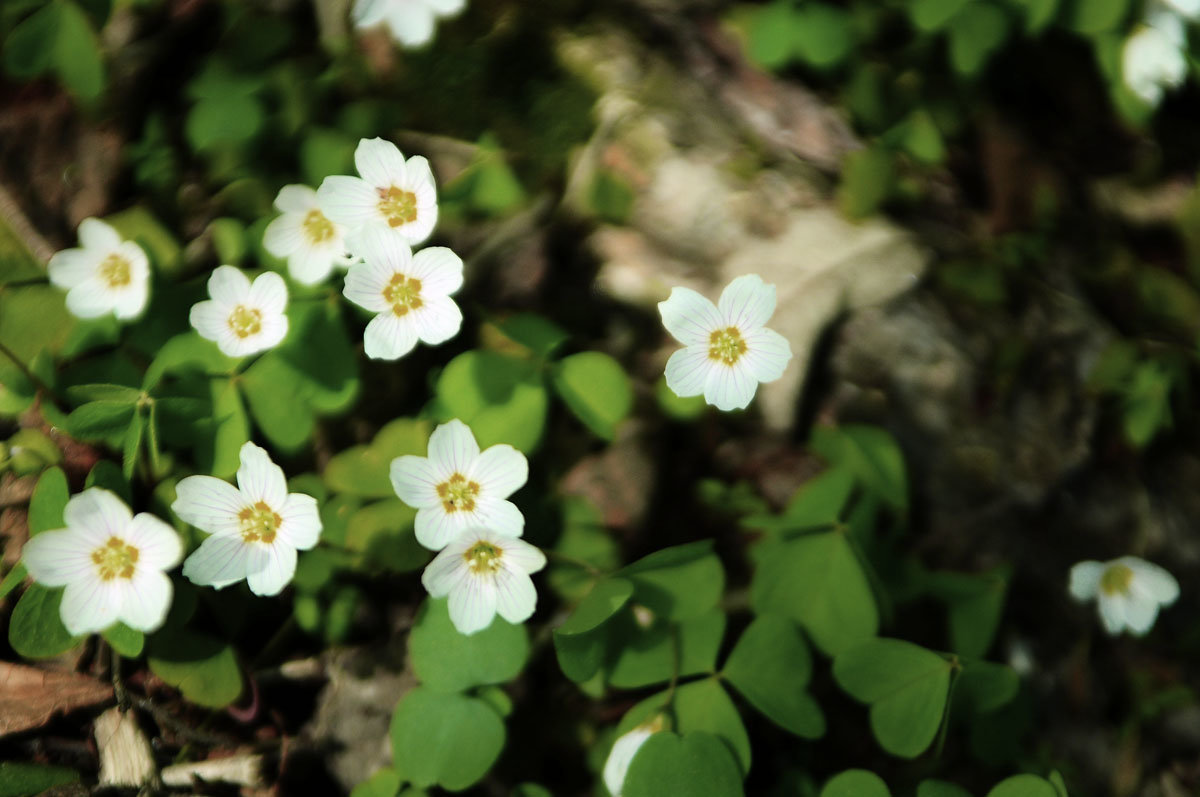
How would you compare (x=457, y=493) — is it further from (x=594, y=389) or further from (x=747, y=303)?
(x=747, y=303)

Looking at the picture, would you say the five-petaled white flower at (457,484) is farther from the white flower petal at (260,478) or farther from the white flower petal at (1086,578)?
the white flower petal at (1086,578)

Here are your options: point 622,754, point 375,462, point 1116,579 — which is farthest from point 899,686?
point 375,462

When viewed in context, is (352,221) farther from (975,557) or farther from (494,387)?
(975,557)

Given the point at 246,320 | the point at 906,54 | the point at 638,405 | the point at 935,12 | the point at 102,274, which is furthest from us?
the point at 906,54

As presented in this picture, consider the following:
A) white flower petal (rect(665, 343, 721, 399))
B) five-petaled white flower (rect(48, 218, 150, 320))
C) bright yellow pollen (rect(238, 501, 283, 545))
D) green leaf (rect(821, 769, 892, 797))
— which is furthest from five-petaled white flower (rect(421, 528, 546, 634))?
five-petaled white flower (rect(48, 218, 150, 320))

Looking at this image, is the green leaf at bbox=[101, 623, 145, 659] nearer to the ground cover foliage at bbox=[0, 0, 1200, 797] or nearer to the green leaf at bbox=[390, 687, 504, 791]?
the ground cover foliage at bbox=[0, 0, 1200, 797]
